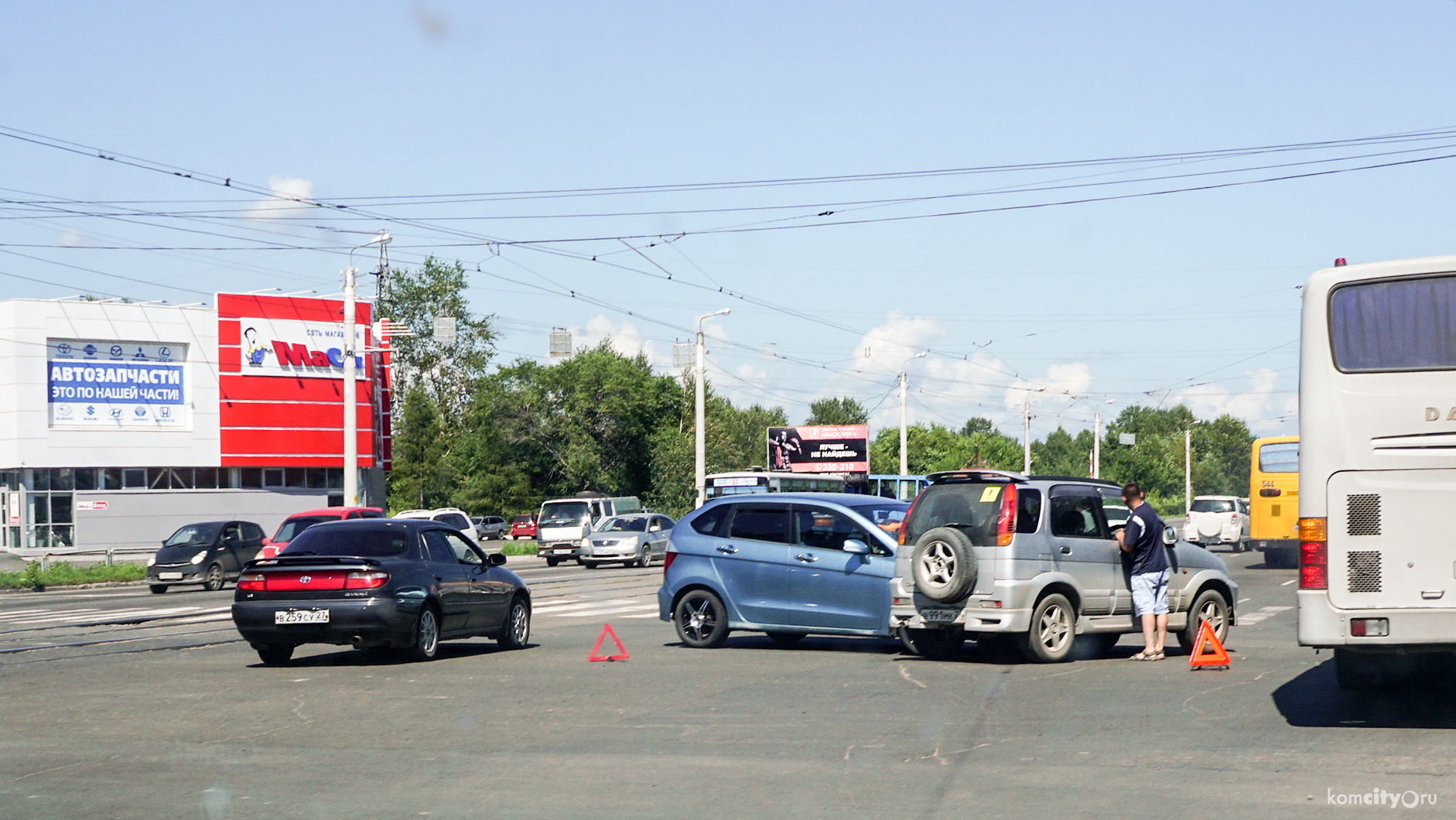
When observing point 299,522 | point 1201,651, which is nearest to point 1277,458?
point 299,522

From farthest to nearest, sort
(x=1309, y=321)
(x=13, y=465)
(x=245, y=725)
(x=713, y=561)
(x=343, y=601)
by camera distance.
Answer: (x=13, y=465), (x=713, y=561), (x=343, y=601), (x=245, y=725), (x=1309, y=321)

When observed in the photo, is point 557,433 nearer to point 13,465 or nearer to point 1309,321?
point 13,465

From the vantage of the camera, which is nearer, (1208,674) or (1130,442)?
(1208,674)

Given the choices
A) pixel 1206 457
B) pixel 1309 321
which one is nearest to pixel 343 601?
pixel 1309 321

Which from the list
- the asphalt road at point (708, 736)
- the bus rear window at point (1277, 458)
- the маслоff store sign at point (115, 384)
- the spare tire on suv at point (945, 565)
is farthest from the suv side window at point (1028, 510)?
the маслоff store sign at point (115, 384)

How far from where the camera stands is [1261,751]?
8703 millimetres

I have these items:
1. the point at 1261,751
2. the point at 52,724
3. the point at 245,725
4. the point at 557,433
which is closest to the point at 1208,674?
the point at 1261,751

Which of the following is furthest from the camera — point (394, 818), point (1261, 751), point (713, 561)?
point (713, 561)

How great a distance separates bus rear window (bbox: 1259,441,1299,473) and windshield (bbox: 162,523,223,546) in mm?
25863

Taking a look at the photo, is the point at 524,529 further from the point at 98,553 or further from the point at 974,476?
the point at 974,476

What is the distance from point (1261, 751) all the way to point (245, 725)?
23.0ft

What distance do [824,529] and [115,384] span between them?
4494cm

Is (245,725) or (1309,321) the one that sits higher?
(1309,321)

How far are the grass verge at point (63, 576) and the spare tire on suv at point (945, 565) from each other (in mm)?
27777
